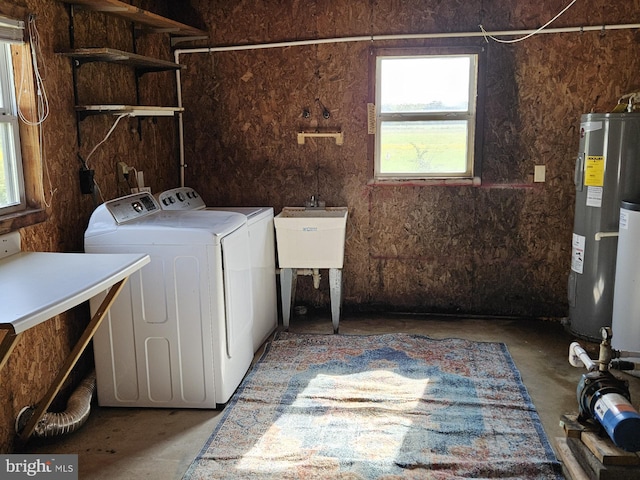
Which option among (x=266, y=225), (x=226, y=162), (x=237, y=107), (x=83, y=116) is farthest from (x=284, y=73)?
(x=83, y=116)

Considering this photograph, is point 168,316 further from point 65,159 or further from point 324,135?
point 324,135

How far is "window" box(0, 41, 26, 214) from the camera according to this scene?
2709 mm

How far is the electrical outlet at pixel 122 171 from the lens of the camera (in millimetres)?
3566

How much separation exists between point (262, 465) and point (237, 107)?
2780mm

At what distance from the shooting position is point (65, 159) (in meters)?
3.04

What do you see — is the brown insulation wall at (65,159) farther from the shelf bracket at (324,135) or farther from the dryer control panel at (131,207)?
the shelf bracket at (324,135)

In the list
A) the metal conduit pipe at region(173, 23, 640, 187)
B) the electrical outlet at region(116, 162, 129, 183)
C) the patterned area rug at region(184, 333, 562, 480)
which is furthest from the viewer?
the metal conduit pipe at region(173, 23, 640, 187)

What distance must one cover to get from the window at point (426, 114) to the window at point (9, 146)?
2413 mm

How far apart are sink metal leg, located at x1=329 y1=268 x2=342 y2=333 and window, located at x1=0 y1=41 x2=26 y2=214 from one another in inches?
78.3

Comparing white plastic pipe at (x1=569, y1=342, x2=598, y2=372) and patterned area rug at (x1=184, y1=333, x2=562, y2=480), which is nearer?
white plastic pipe at (x1=569, y1=342, x2=598, y2=372)

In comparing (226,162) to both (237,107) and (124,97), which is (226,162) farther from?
(124,97)

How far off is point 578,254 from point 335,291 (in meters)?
1.63

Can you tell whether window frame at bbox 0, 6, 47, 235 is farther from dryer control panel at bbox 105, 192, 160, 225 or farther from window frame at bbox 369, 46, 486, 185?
window frame at bbox 369, 46, 486, 185

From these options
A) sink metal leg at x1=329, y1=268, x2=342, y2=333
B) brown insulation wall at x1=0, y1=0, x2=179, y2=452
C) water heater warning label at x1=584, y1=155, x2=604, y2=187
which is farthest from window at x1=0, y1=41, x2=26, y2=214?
water heater warning label at x1=584, y1=155, x2=604, y2=187
